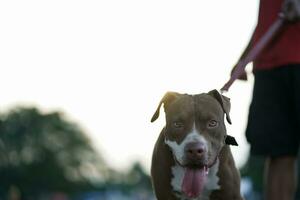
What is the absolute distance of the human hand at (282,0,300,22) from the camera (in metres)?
8.02

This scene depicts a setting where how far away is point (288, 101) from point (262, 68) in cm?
36

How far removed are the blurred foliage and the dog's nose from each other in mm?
76252

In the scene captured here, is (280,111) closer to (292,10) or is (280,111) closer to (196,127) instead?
(292,10)

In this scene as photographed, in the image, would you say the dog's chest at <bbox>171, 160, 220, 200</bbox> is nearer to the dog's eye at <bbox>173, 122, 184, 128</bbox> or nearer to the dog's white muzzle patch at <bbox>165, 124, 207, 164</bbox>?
the dog's white muzzle patch at <bbox>165, 124, 207, 164</bbox>

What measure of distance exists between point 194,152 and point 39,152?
3320 inches

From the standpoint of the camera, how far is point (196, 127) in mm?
7598

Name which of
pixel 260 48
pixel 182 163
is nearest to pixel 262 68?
pixel 260 48

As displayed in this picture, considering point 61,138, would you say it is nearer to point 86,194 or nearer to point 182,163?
point 86,194

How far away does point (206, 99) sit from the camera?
7762 mm

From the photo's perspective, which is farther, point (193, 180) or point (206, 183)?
point (206, 183)

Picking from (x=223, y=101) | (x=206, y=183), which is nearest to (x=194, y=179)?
(x=206, y=183)

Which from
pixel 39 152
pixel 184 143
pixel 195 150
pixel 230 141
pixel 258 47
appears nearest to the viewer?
pixel 195 150

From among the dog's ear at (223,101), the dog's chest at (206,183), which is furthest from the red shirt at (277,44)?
the dog's chest at (206,183)

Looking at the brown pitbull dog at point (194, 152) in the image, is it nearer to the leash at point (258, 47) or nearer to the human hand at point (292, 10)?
the leash at point (258, 47)
